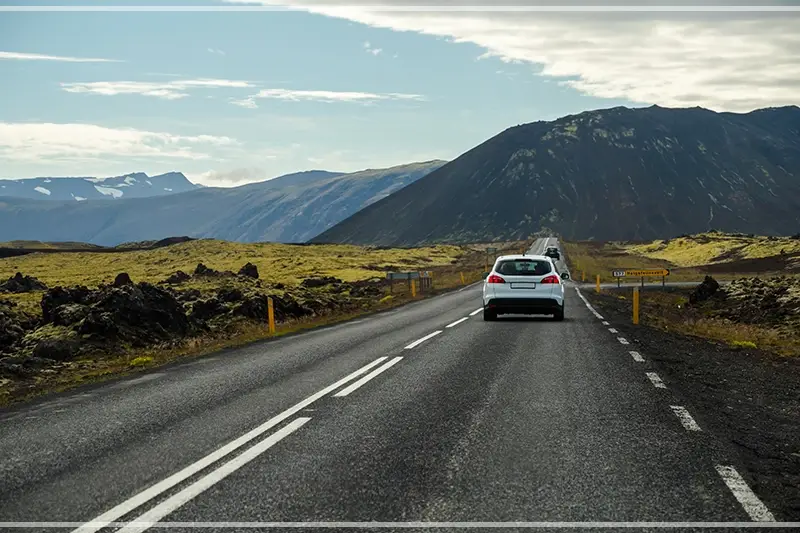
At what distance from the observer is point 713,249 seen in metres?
114

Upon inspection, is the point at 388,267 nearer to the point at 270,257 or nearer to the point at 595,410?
the point at 270,257

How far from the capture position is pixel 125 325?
72.0 feet

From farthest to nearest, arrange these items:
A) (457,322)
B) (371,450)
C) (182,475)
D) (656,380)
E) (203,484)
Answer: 1. (457,322)
2. (656,380)
3. (371,450)
4. (182,475)
5. (203,484)

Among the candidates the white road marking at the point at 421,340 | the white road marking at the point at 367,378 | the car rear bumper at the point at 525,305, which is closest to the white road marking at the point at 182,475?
the white road marking at the point at 367,378

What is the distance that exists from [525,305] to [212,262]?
269 feet

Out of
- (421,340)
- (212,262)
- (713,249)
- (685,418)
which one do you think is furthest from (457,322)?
(713,249)

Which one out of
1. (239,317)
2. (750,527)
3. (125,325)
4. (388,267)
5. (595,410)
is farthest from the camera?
(388,267)

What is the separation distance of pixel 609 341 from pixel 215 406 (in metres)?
9.30

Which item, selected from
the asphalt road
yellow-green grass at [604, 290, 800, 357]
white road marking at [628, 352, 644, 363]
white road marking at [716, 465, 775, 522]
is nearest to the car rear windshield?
yellow-green grass at [604, 290, 800, 357]

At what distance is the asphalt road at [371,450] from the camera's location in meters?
5.34

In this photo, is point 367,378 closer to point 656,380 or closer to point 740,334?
point 656,380

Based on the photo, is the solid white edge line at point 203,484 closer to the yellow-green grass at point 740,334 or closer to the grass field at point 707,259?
the yellow-green grass at point 740,334

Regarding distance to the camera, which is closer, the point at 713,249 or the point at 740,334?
the point at 740,334

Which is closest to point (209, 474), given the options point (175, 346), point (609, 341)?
point (609, 341)
